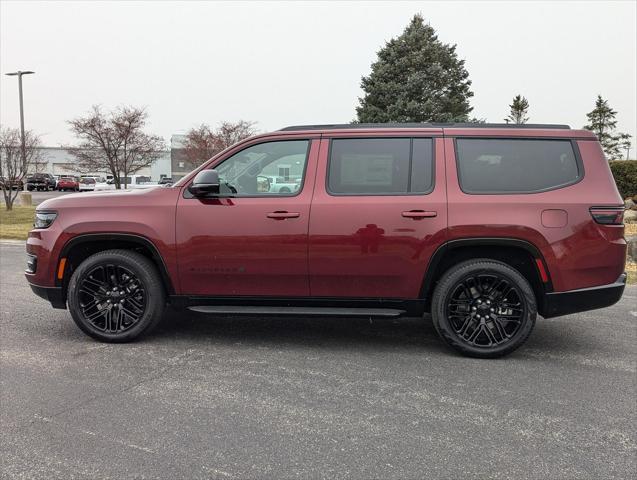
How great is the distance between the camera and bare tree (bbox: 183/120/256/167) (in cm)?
3186

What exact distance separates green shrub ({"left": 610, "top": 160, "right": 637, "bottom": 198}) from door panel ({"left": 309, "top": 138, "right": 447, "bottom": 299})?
54.1ft

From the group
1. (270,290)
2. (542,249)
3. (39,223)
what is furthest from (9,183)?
(542,249)

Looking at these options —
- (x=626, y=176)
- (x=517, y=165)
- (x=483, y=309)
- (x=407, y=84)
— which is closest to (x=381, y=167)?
(x=517, y=165)

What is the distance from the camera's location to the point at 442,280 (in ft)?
13.9

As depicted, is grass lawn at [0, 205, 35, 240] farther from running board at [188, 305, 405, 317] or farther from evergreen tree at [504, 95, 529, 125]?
evergreen tree at [504, 95, 529, 125]

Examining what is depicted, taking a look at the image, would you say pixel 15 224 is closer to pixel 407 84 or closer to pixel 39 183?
pixel 407 84

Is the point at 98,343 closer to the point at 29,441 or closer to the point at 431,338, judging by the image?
the point at 29,441

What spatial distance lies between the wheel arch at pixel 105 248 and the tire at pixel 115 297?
88 mm

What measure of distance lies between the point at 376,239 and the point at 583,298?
1.73 metres

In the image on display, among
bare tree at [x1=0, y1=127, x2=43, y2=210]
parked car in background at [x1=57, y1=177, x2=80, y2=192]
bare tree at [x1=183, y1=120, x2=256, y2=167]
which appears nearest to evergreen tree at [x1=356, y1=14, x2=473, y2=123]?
bare tree at [x1=183, y1=120, x2=256, y2=167]

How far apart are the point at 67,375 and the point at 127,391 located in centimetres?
63

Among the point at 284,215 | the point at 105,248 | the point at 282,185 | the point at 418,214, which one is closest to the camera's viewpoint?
the point at 418,214

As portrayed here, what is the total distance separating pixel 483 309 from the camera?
4.24m

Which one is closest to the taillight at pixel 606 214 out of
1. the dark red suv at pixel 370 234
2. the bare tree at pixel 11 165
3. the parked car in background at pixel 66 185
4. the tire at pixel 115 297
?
the dark red suv at pixel 370 234
